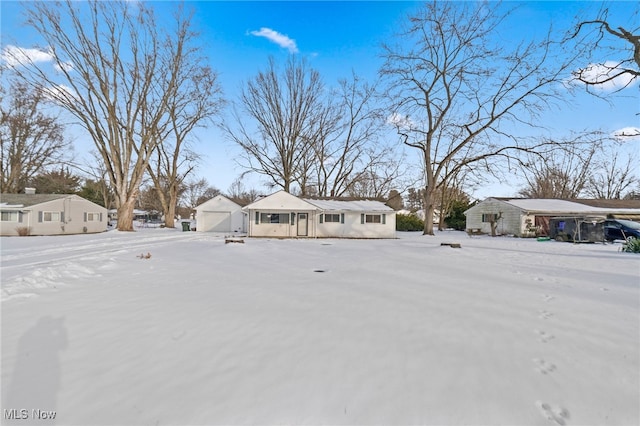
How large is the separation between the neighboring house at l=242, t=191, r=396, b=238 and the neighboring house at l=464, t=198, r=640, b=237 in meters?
10.4

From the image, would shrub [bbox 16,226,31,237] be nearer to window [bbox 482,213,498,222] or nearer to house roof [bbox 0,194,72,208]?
house roof [bbox 0,194,72,208]

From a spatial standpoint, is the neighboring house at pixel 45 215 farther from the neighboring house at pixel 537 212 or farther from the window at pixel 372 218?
the neighboring house at pixel 537 212

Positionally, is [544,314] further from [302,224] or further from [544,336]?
[302,224]

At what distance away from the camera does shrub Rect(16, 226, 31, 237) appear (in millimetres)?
21969

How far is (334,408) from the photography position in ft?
7.91

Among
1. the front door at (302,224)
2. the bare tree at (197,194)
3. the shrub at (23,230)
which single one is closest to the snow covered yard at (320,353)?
the front door at (302,224)

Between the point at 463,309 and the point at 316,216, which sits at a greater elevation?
the point at 316,216

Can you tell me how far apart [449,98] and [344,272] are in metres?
21.7

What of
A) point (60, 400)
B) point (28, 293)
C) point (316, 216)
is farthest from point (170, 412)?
point (316, 216)

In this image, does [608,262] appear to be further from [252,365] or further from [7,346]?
[7,346]

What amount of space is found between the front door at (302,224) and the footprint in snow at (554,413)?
20958 millimetres

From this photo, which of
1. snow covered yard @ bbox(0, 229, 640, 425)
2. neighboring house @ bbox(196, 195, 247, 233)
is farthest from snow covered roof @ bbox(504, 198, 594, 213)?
neighboring house @ bbox(196, 195, 247, 233)

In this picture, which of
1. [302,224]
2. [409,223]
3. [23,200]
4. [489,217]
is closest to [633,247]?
[489,217]

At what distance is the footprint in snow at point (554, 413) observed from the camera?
229 centimetres
